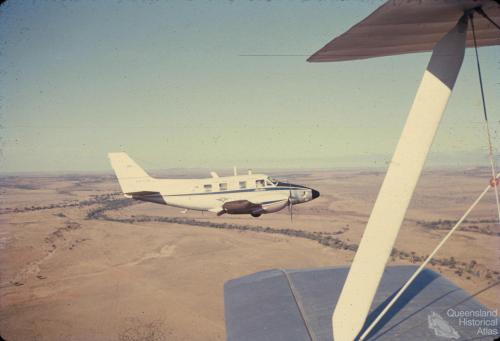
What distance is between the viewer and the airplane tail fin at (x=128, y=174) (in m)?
12.5

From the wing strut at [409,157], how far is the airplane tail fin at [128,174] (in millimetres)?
9478

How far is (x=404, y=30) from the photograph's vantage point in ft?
16.6

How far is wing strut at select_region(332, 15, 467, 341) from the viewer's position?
5.11 m

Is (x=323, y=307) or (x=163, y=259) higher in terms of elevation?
(x=323, y=307)

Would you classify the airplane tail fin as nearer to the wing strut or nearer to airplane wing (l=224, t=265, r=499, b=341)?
airplane wing (l=224, t=265, r=499, b=341)

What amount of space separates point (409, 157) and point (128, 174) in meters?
10.7

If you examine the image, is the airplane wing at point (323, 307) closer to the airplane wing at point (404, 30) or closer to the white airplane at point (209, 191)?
the white airplane at point (209, 191)

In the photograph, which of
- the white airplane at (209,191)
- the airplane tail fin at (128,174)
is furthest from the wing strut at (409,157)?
the airplane tail fin at (128,174)

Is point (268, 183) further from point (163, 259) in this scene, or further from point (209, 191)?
point (163, 259)

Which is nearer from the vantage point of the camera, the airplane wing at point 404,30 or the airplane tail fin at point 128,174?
the airplane wing at point 404,30

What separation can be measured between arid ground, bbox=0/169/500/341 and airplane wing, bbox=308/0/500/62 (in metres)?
6.42

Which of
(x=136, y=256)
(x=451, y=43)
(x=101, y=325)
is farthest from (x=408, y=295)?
(x=136, y=256)

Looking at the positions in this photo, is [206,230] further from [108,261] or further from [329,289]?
[329,289]

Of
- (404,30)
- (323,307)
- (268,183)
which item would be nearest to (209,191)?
(268,183)
